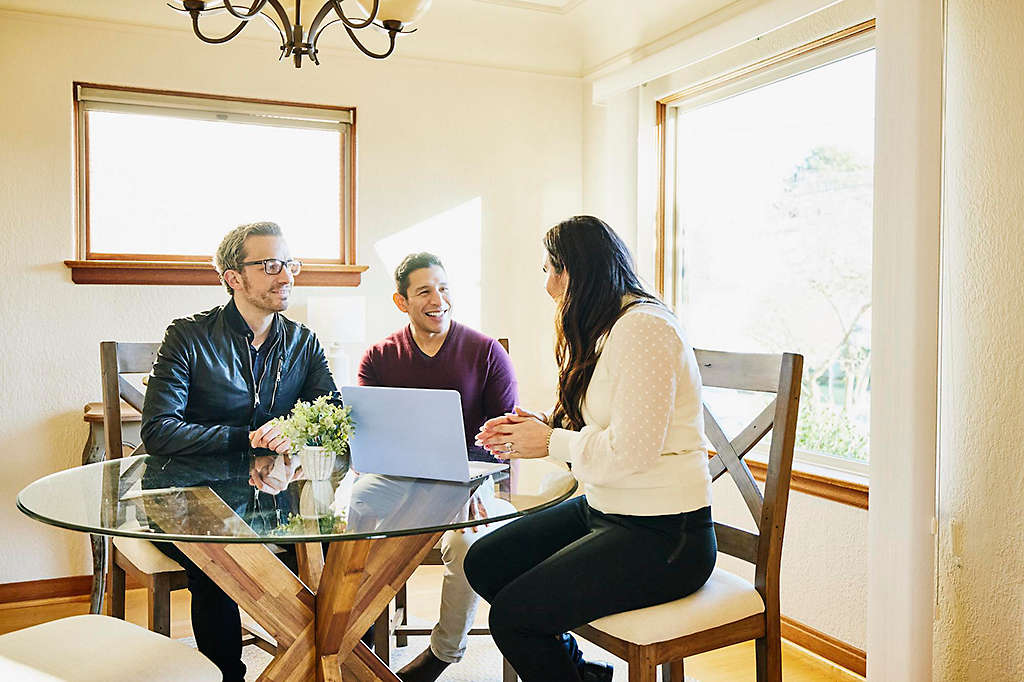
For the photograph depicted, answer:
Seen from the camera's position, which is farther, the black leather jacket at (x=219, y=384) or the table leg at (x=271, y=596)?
the black leather jacket at (x=219, y=384)

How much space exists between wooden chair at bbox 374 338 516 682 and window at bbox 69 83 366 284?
1.21 m

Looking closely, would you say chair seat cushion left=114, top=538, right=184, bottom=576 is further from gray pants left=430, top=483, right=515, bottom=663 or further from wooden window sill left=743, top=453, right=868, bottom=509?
wooden window sill left=743, top=453, right=868, bottom=509

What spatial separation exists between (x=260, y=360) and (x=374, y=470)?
688 mm

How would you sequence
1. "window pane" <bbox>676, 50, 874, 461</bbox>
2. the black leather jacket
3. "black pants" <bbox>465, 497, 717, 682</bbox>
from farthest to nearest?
"window pane" <bbox>676, 50, 874, 461</bbox> < the black leather jacket < "black pants" <bbox>465, 497, 717, 682</bbox>

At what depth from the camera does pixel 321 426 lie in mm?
1938

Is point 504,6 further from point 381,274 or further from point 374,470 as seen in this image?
point 374,470

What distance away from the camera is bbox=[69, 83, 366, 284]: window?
3582 mm

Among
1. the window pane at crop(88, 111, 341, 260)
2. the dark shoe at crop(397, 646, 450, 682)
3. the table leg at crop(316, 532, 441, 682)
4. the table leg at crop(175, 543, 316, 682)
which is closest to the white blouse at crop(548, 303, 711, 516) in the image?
the table leg at crop(316, 532, 441, 682)

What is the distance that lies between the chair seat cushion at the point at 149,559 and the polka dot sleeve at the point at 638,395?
1.11m

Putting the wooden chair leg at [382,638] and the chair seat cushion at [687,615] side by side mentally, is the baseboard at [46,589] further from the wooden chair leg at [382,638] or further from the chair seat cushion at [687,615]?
the chair seat cushion at [687,615]

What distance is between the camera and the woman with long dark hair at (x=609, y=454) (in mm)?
1866

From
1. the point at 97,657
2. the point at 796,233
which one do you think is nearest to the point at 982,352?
the point at 796,233

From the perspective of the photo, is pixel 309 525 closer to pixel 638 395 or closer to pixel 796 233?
pixel 638 395

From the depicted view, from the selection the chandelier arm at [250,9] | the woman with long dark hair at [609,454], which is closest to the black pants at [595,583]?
the woman with long dark hair at [609,454]
